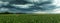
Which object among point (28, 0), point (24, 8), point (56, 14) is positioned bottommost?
point (56, 14)

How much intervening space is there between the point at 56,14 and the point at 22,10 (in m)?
1.41

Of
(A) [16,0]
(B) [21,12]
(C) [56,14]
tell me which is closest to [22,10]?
(B) [21,12]

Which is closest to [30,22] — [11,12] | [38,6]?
[38,6]

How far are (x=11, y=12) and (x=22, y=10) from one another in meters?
0.50

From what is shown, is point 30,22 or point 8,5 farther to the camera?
point 8,5

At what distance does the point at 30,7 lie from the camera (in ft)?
15.7

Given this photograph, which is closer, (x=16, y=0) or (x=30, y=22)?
(x=30, y=22)

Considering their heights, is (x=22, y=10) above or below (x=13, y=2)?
below

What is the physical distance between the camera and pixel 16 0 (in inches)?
189

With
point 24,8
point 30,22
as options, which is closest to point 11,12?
point 24,8

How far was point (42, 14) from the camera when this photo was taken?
486cm

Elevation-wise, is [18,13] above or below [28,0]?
below

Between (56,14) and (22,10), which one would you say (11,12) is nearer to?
(22,10)

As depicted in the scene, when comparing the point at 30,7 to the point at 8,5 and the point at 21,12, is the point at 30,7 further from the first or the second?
the point at 8,5
